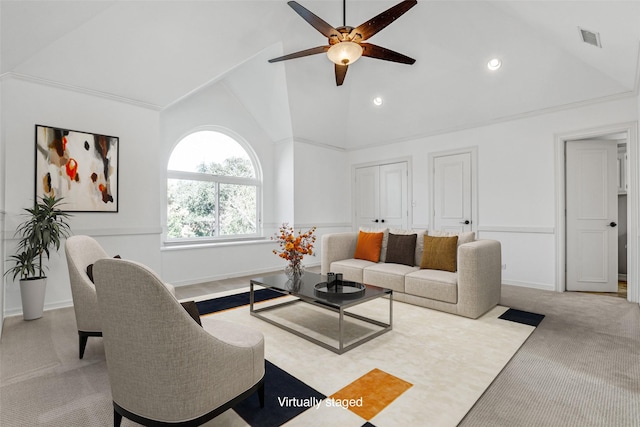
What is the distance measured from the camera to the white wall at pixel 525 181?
169 inches

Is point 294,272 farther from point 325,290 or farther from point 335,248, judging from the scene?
point 335,248

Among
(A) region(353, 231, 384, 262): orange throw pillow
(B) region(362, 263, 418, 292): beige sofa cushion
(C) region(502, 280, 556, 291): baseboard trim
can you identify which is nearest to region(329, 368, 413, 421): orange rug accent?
(B) region(362, 263, 418, 292): beige sofa cushion

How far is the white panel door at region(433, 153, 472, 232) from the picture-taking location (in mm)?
5273

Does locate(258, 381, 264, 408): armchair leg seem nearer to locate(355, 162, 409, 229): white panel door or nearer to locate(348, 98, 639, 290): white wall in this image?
locate(348, 98, 639, 290): white wall

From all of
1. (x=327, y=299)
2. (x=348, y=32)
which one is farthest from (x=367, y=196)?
(x=327, y=299)

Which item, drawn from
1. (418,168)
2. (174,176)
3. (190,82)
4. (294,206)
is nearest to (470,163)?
(418,168)

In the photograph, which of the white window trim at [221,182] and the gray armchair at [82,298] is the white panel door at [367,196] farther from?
the gray armchair at [82,298]

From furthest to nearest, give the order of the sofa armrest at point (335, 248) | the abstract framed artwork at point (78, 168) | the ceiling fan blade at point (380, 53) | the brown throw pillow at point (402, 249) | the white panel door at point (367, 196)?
the white panel door at point (367, 196), the sofa armrest at point (335, 248), the brown throw pillow at point (402, 249), the abstract framed artwork at point (78, 168), the ceiling fan blade at point (380, 53)

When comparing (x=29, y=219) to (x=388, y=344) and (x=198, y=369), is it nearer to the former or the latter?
(x=198, y=369)

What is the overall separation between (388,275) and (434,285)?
22.7 inches

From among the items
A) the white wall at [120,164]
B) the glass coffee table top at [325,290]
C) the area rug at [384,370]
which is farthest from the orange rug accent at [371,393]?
the white wall at [120,164]

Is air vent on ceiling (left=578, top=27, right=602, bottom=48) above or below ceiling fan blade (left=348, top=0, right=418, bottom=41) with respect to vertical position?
above

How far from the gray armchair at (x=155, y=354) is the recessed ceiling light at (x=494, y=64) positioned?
4.94 m

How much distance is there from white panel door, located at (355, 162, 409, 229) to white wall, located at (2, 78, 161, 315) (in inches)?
164
